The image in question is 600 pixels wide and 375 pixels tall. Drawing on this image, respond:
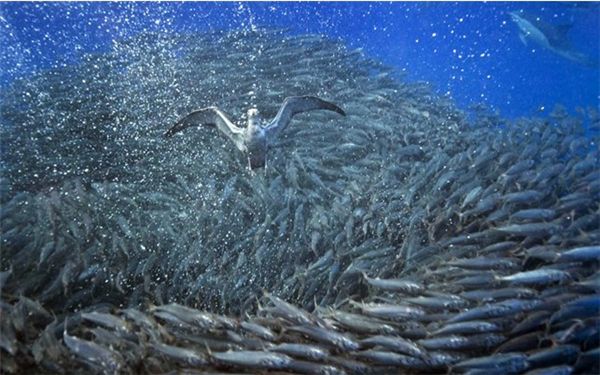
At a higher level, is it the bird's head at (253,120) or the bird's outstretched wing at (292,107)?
the bird's outstretched wing at (292,107)

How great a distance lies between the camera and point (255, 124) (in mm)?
6168

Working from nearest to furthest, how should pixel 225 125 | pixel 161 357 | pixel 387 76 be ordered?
1. pixel 161 357
2. pixel 225 125
3. pixel 387 76

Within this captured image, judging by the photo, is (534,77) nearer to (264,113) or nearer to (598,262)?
(264,113)

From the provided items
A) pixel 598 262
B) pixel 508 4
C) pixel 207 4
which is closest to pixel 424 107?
pixel 598 262

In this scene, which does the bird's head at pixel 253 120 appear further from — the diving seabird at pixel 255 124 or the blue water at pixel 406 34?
the blue water at pixel 406 34

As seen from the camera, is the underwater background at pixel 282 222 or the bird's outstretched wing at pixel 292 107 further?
the bird's outstretched wing at pixel 292 107

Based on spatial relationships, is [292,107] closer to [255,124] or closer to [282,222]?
[255,124]

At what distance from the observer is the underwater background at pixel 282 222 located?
4.04 m

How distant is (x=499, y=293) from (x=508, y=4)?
1323 centimetres

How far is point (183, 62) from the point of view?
10.1 meters

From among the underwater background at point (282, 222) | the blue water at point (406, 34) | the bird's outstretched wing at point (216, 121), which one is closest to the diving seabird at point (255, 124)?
the bird's outstretched wing at point (216, 121)

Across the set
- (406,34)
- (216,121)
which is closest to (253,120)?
(216,121)

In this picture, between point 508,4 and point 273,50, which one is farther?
point 508,4

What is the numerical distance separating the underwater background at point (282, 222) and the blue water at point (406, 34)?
1593mm
